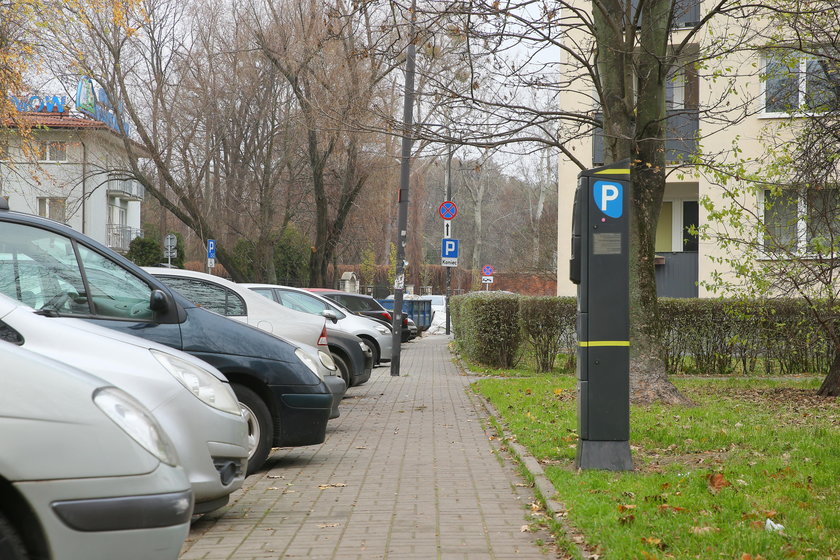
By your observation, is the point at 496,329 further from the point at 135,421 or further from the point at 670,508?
the point at 135,421

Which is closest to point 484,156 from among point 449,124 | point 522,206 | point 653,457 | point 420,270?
point 449,124

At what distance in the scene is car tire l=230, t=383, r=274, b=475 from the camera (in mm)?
7809

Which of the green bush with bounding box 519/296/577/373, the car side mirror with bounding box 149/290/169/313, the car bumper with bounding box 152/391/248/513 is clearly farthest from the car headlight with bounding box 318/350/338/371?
the green bush with bounding box 519/296/577/373

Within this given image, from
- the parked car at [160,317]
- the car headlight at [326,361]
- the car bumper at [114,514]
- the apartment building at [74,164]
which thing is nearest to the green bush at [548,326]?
the car headlight at [326,361]

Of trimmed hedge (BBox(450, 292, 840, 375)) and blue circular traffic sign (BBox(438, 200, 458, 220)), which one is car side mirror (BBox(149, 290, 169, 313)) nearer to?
trimmed hedge (BBox(450, 292, 840, 375))

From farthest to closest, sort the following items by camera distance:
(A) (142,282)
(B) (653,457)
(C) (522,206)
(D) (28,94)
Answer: (C) (522,206) < (D) (28,94) < (B) (653,457) < (A) (142,282)

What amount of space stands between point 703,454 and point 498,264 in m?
73.8

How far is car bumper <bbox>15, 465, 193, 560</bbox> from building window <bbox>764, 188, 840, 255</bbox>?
11.1m

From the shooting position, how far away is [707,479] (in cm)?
713

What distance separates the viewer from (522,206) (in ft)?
257

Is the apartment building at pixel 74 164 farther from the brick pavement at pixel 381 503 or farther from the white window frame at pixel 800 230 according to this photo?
the white window frame at pixel 800 230

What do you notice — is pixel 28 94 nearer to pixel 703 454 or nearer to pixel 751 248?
pixel 751 248

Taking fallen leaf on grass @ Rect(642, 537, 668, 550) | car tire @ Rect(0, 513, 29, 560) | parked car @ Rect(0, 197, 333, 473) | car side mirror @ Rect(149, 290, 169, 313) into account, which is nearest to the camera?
car tire @ Rect(0, 513, 29, 560)

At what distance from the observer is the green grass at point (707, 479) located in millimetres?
5383
